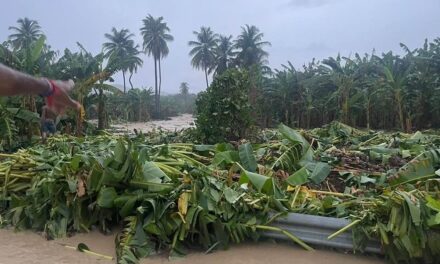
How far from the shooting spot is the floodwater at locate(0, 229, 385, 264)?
2706 millimetres

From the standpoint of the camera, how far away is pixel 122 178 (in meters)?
3.21

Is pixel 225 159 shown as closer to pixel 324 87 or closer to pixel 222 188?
pixel 222 188

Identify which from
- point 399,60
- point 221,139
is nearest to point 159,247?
point 221,139

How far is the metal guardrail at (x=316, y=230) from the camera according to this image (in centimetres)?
271

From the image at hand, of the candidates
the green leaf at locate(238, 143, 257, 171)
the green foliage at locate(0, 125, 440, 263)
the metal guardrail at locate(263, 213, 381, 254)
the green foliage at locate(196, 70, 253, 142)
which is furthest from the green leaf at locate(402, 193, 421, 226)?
the green foliage at locate(196, 70, 253, 142)

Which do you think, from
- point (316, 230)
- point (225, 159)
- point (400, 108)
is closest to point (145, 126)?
point (400, 108)

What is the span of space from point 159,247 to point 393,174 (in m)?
2.06

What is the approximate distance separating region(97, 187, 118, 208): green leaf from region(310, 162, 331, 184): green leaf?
5.81 feet

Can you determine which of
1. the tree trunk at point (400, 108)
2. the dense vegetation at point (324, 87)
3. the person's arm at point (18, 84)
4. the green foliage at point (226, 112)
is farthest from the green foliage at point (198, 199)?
the tree trunk at point (400, 108)

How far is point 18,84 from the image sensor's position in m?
1.62

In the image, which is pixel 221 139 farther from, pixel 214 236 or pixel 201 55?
pixel 201 55

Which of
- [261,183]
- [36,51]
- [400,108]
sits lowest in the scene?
[261,183]

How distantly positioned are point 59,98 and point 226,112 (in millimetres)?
5307

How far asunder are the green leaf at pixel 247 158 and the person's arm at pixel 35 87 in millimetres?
2167
